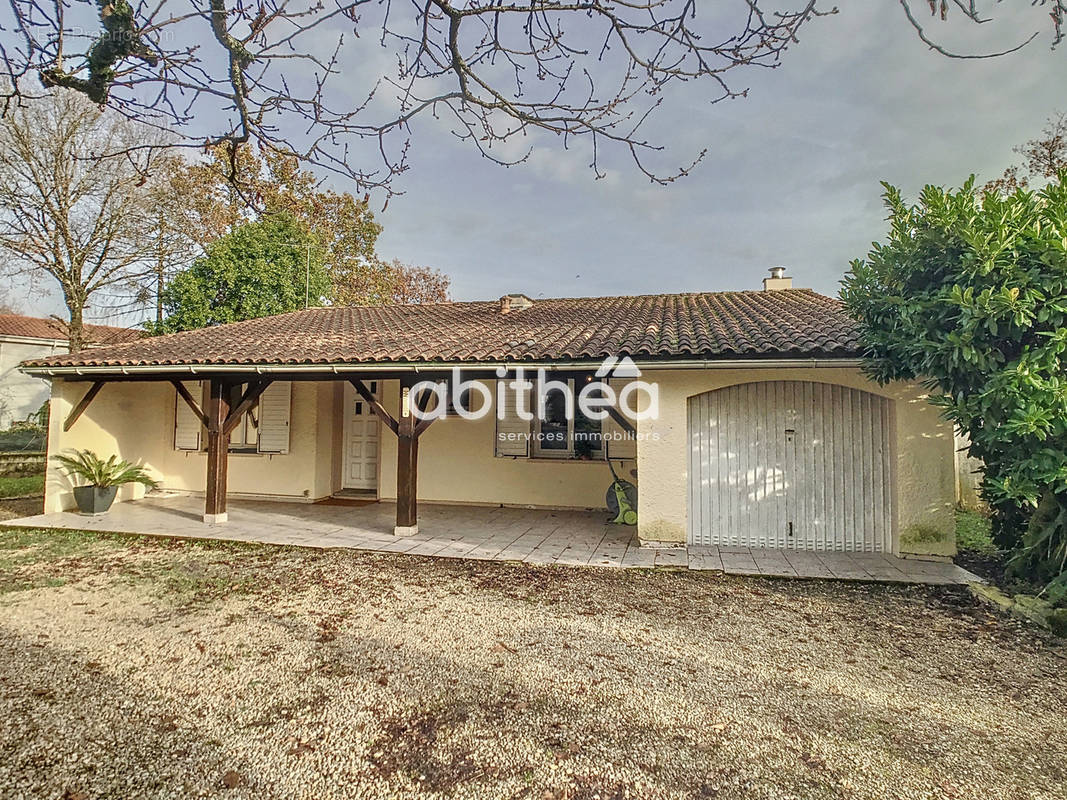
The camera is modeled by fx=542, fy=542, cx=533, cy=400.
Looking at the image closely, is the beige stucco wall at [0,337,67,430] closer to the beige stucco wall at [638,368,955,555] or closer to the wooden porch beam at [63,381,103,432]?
the wooden porch beam at [63,381,103,432]

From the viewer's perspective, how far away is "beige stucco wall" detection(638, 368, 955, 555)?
20.4 feet

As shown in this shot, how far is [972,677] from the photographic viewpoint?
359 centimetres

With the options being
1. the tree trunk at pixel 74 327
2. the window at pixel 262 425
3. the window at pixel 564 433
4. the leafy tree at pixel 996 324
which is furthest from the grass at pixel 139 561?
the tree trunk at pixel 74 327

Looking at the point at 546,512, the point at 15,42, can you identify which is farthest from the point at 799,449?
the point at 15,42

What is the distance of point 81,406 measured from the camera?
8.68 metres

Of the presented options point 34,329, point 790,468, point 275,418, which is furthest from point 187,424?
point 34,329

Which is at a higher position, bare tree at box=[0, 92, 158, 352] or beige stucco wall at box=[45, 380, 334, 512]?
bare tree at box=[0, 92, 158, 352]

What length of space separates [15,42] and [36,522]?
321 inches

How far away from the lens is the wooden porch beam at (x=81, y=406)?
28.3 ft

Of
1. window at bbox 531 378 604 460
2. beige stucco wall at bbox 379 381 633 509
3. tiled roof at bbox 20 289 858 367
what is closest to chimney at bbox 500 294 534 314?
tiled roof at bbox 20 289 858 367

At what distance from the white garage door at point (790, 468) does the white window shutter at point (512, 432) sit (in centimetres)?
332

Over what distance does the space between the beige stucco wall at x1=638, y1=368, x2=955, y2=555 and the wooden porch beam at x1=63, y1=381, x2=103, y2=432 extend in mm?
8635

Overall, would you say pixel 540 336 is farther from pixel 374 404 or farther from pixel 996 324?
pixel 996 324

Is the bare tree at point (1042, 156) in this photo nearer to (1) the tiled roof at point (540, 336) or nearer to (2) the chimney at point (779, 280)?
(2) the chimney at point (779, 280)
